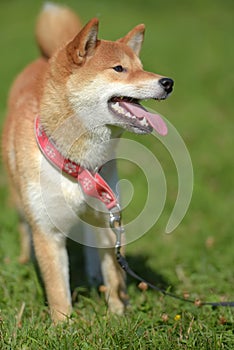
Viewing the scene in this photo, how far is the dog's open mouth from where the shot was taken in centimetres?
321

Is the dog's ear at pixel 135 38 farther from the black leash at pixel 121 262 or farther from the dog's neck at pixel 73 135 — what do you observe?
the black leash at pixel 121 262

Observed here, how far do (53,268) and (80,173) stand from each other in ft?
2.05

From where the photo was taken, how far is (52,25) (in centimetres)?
467

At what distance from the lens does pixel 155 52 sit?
12.6m

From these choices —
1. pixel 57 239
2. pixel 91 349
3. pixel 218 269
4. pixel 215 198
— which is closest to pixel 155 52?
pixel 215 198

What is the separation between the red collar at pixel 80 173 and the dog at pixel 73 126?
2 centimetres

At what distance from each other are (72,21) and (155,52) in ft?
26.6

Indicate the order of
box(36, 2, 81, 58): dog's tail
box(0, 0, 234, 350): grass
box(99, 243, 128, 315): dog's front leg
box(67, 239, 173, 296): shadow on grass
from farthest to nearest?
box(36, 2, 81, 58): dog's tail → box(67, 239, 173, 296): shadow on grass → box(99, 243, 128, 315): dog's front leg → box(0, 0, 234, 350): grass

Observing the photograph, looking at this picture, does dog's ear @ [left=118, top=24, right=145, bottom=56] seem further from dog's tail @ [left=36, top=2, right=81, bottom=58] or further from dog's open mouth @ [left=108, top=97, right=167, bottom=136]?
dog's tail @ [left=36, top=2, right=81, bottom=58]

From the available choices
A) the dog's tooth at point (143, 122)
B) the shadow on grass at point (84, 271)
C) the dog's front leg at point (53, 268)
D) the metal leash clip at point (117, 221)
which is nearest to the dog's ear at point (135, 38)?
the dog's tooth at point (143, 122)

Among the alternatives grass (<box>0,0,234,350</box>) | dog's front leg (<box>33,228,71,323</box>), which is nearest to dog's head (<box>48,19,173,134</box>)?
grass (<box>0,0,234,350</box>)

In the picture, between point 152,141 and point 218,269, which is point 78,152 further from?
point 152,141

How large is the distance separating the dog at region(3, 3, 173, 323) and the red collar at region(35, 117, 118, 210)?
2 centimetres

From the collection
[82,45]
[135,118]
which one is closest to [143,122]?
[135,118]
